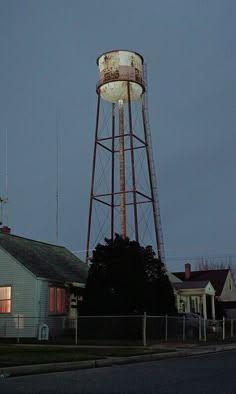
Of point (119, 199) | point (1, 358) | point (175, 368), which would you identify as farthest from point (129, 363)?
point (119, 199)

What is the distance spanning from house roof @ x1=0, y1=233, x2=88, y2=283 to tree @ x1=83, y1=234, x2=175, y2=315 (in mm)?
2902

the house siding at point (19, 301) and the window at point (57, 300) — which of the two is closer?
the house siding at point (19, 301)

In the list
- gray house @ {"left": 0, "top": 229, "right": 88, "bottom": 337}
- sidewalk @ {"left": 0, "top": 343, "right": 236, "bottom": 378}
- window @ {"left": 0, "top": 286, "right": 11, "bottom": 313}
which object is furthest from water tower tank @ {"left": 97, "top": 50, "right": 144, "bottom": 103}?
sidewalk @ {"left": 0, "top": 343, "right": 236, "bottom": 378}

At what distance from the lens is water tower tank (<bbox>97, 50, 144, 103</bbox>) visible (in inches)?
1672

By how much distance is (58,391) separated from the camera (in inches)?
416

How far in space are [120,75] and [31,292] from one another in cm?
1870

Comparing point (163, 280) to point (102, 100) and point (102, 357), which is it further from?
point (102, 100)

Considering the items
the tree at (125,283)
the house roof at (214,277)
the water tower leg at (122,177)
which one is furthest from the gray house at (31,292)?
the house roof at (214,277)

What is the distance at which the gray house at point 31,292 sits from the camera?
30.7m

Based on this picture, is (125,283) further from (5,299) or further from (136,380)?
(136,380)

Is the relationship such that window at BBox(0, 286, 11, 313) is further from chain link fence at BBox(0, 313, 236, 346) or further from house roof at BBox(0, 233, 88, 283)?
house roof at BBox(0, 233, 88, 283)

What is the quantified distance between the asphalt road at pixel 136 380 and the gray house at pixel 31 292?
14786 mm

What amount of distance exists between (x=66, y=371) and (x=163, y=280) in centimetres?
1684

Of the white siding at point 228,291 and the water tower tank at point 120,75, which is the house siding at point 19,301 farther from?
the white siding at point 228,291
